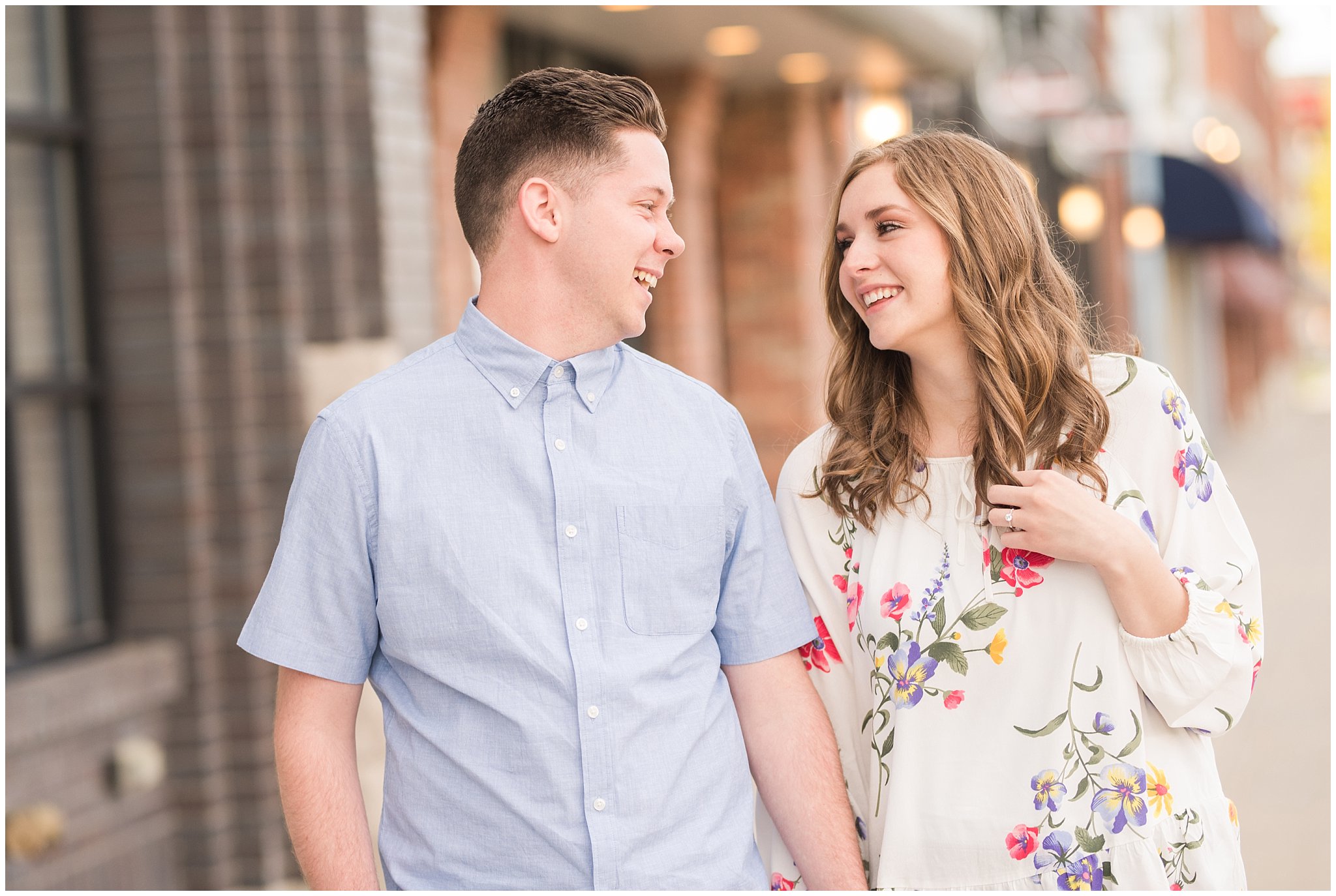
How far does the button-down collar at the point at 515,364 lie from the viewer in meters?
2.16

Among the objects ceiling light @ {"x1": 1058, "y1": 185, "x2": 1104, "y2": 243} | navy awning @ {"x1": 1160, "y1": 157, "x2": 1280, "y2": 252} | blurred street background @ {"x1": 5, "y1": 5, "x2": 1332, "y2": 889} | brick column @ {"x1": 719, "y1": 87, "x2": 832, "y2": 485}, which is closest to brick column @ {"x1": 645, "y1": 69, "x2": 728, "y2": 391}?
brick column @ {"x1": 719, "y1": 87, "x2": 832, "y2": 485}

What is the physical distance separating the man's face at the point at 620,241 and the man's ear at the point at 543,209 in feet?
0.07

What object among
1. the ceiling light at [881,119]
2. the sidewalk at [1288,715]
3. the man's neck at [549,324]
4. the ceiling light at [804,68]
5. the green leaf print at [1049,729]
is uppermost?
the ceiling light at [804,68]

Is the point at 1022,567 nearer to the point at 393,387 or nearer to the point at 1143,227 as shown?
the point at 393,387

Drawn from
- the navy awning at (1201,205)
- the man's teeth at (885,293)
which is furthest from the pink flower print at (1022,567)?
the navy awning at (1201,205)

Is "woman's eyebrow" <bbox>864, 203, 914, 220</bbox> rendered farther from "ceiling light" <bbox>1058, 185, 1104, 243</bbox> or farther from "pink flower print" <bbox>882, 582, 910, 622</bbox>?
"ceiling light" <bbox>1058, 185, 1104, 243</bbox>

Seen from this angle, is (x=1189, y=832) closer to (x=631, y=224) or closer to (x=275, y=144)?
(x=631, y=224)

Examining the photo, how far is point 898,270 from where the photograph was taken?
2.32 m

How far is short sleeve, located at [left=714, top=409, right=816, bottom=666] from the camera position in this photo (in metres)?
2.28

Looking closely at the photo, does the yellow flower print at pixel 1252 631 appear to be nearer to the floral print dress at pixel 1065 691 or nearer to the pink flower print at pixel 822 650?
the floral print dress at pixel 1065 691

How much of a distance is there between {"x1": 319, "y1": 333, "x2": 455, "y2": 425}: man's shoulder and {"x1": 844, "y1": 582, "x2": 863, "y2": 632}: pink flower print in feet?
2.73

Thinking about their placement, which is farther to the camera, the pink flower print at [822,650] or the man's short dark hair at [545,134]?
the pink flower print at [822,650]

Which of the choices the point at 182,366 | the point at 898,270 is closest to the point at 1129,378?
the point at 898,270

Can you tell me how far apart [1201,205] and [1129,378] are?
1773 cm
